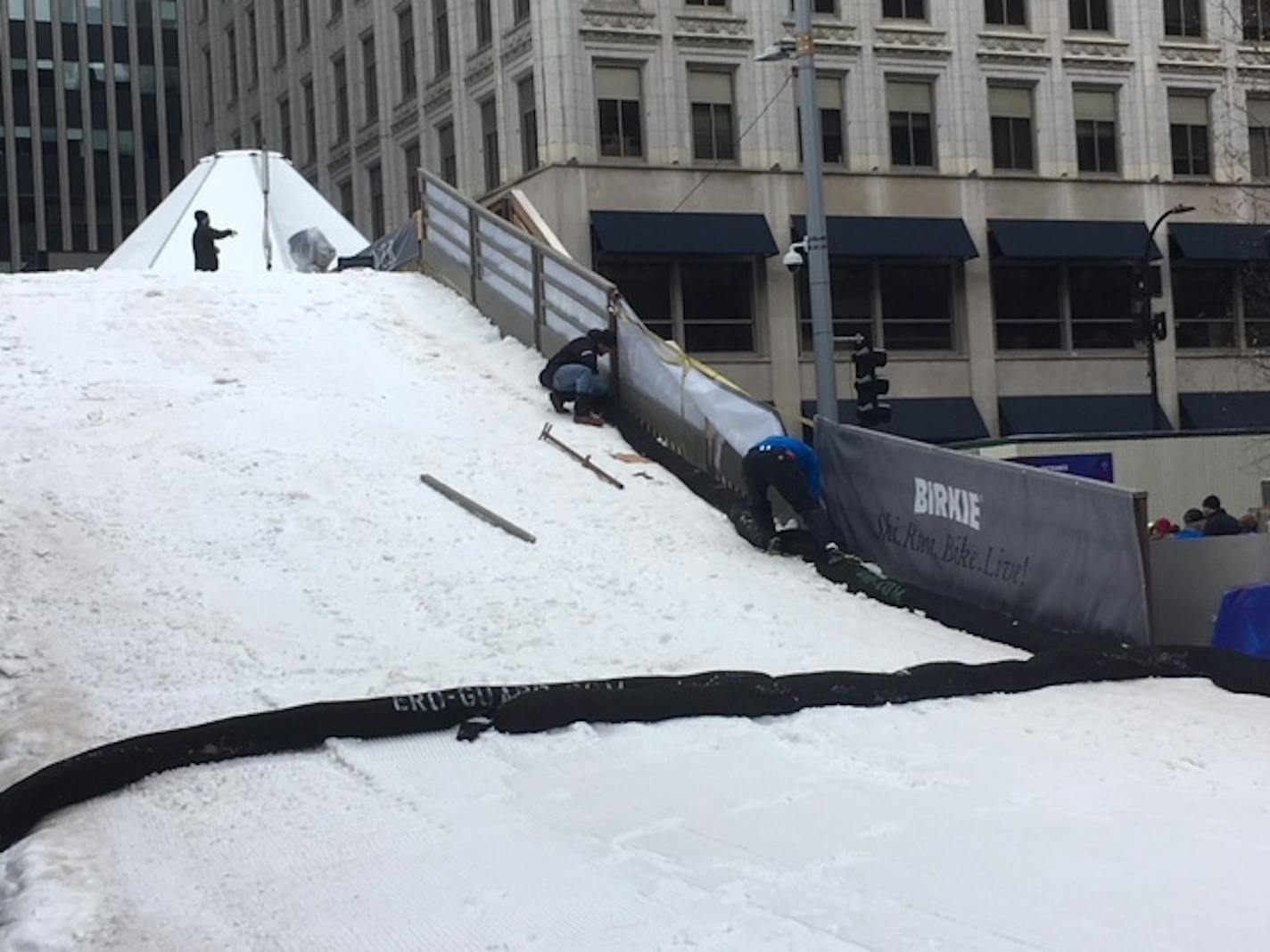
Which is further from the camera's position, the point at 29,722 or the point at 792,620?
the point at 792,620

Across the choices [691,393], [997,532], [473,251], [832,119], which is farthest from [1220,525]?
[832,119]

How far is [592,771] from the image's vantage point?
8148mm

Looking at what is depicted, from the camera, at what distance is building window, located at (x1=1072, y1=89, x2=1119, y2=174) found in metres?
44.6

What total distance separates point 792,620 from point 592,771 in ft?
12.6

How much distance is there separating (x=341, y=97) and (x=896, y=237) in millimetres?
20780

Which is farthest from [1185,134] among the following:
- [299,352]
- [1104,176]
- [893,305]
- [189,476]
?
[189,476]

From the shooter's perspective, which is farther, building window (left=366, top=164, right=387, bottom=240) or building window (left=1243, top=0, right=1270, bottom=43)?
building window (left=366, top=164, right=387, bottom=240)

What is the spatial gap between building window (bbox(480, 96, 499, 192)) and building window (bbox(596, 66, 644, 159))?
11.8ft

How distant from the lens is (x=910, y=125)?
42969mm

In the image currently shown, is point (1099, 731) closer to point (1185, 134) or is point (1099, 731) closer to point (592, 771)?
point (592, 771)

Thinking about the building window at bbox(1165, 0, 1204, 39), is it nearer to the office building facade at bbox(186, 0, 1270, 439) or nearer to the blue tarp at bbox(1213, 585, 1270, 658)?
the office building facade at bbox(186, 0, 1270, 439)

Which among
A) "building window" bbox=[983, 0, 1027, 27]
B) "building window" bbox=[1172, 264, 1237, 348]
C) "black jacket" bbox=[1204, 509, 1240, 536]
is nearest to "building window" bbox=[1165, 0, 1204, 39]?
"building window" bbox=[983, 0, 1027, 27]

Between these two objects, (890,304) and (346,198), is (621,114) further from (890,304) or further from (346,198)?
(346,198)

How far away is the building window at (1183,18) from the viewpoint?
4562 centimetres
